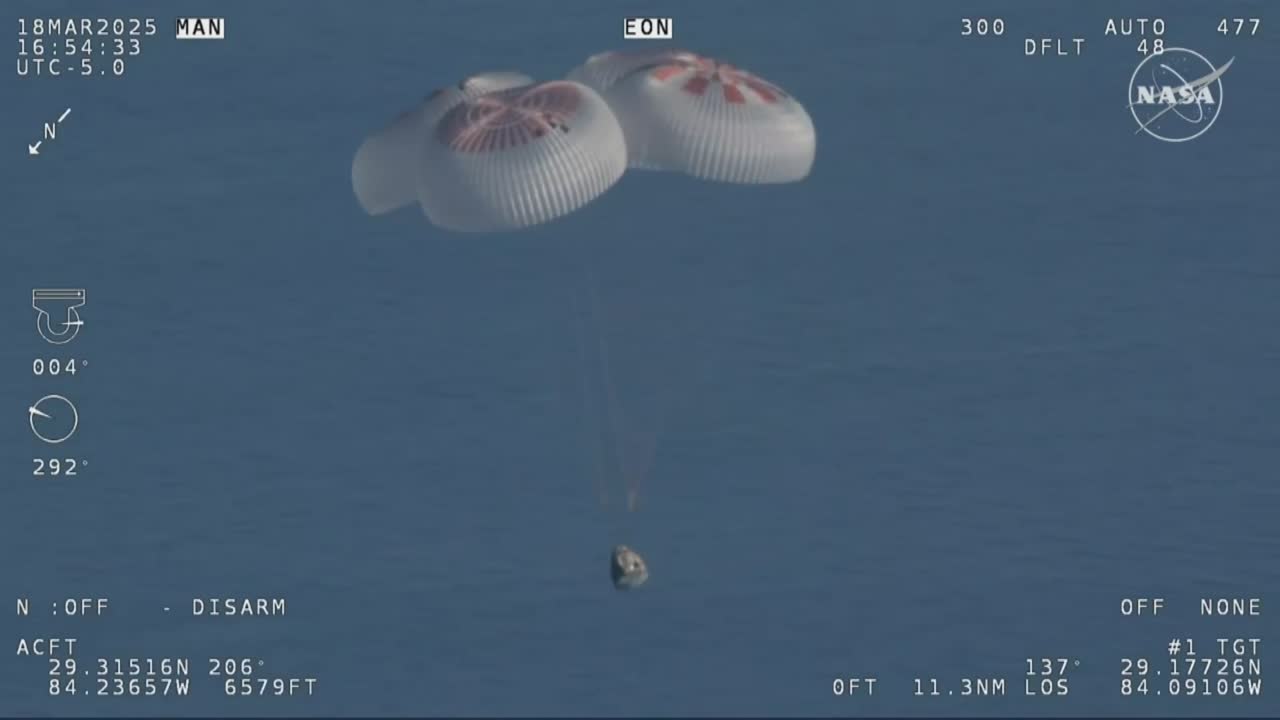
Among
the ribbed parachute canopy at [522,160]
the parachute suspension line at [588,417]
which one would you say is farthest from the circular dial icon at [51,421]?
the ribbed parachute canopy at [522,160]

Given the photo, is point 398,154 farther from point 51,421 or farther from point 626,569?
point 51,421

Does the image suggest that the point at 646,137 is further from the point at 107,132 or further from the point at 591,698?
the point at 107,132

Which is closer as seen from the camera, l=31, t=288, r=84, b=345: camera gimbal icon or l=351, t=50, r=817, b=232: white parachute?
l=351, t=50, r=817, b=232: white parachute

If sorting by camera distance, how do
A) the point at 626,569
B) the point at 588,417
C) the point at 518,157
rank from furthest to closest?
the point at 588,417 < the point at 626,569 < the point at 518,157

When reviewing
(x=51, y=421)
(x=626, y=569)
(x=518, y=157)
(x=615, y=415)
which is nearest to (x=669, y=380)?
(x=615, y=415)

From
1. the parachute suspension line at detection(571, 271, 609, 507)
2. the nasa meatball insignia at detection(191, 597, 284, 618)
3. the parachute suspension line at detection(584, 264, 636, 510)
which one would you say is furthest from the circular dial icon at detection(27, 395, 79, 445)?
the parachute suspension line at detection(584, 264, 636, 510)

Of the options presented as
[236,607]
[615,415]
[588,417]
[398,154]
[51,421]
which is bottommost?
[236,607]

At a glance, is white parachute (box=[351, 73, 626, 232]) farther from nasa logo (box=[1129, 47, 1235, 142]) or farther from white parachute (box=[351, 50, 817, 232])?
nasa logo (box=[1129, 47, 1235, 142])
